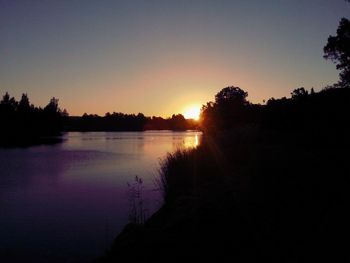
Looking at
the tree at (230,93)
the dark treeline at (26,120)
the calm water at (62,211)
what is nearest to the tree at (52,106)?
the dark treeline at (26,120)

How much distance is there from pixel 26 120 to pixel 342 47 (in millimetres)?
116633

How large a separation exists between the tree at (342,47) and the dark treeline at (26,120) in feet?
296

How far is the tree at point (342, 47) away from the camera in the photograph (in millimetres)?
32469

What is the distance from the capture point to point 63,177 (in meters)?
29.5

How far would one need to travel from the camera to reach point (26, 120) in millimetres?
129875

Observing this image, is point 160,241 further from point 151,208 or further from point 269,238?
point 151,208

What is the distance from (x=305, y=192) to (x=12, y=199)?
16.2 m

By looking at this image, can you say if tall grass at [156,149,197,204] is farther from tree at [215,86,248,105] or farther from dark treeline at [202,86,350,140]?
tree at [215,86,248,105]

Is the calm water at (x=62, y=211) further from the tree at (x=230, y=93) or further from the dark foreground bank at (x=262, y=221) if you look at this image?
the tree at (x=230, y=93)

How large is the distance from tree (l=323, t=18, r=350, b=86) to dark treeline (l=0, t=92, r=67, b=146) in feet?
296

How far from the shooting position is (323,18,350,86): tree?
32.5m

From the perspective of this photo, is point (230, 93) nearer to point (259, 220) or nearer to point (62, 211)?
point (62, 211)

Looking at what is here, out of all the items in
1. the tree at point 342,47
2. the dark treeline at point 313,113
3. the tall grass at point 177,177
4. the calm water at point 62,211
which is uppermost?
the tree at point 342,47

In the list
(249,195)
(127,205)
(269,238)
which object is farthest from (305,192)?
(127,205)
